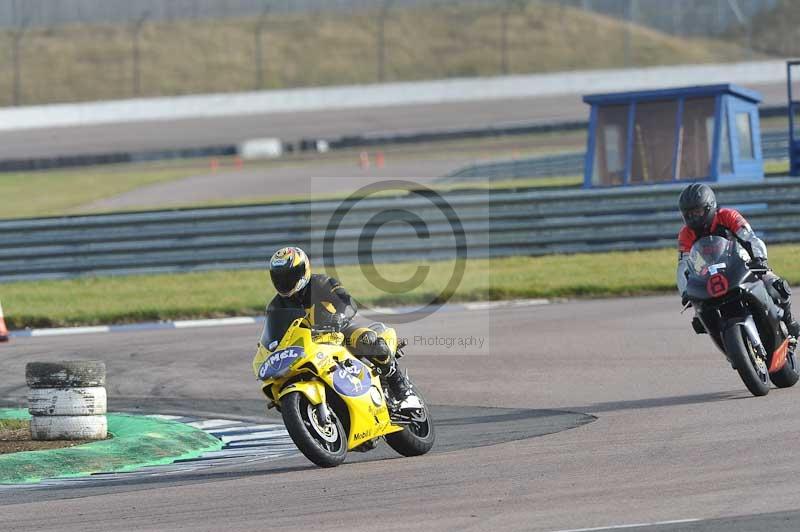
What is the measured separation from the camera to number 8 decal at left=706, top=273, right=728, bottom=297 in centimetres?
1025

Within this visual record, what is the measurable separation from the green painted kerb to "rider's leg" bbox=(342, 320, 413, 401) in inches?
65.2

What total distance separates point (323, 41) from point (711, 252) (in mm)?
53742

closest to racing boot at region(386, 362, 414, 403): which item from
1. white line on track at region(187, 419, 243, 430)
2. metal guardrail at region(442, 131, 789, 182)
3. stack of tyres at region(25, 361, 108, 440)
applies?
white line on track at region(187, 419, 243, 430)

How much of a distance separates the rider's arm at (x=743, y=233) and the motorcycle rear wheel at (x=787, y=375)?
945 mm

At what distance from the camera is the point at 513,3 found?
210 feet

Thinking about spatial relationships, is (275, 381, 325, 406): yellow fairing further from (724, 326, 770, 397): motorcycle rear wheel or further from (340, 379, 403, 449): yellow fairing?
(724, 326, 770, 397): motorcycle rear wheel

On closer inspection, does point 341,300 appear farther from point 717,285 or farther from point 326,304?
point 717,285

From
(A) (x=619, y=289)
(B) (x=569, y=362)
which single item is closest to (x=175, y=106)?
(A) (x=619, y=289)

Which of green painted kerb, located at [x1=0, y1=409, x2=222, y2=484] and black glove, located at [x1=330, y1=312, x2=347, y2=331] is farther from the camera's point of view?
green painted kerb, located at [x1=0, y1=409, x2=222, y2=484]

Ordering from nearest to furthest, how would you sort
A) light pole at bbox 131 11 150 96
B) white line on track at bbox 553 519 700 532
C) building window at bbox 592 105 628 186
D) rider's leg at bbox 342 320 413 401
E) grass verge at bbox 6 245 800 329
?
white line on track at bbox 553 519 700 532 < rider's leg at bbox 342 320 413 401 < grass verge at bbox 6 245 800 329 < building window at bbox 592 105 628 186 < light pole at bbox 131 11 150 96

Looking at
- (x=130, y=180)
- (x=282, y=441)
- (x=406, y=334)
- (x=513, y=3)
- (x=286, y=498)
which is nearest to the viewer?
(x=286, y=498)

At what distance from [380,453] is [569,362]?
4.01 meters

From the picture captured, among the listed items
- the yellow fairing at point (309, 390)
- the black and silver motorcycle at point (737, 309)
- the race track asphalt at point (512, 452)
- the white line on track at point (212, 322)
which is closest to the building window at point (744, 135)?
the race track asphalt at point (512, 452)

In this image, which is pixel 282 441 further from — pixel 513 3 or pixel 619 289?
pixel 513 3
